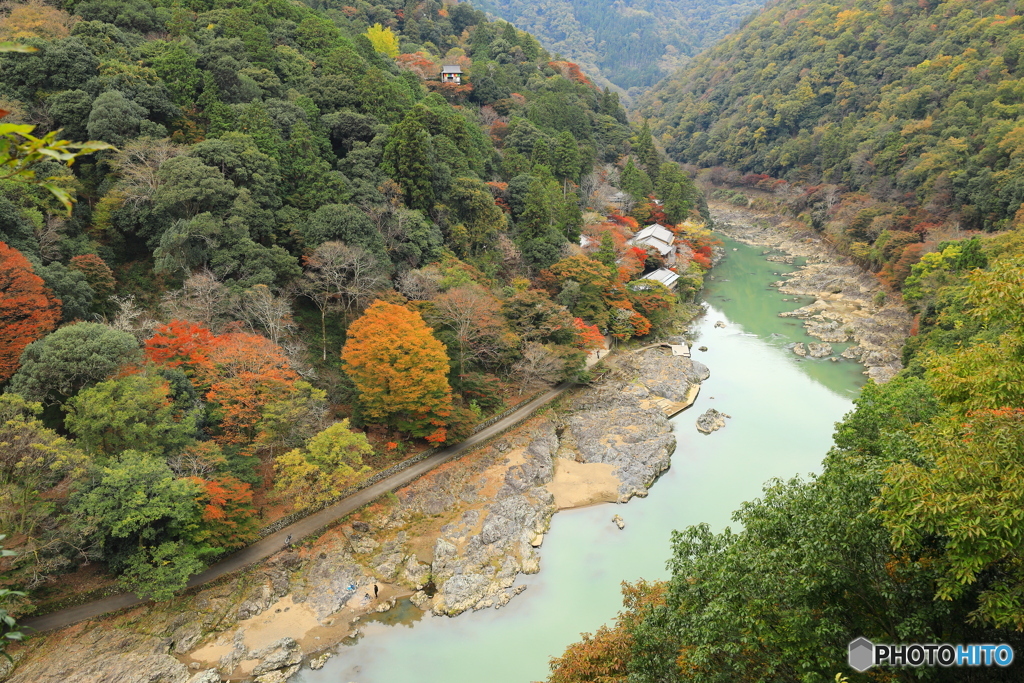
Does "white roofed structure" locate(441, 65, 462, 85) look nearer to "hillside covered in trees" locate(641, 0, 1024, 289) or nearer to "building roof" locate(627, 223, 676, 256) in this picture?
"building roof" locate(627, 223, 676, 256)

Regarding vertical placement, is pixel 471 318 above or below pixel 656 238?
below

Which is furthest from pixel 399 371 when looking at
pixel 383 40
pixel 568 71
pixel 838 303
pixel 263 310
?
pixel 568 71

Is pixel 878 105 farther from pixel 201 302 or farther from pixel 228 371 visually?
pixel 228 371

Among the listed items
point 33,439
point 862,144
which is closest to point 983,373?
point 33,439

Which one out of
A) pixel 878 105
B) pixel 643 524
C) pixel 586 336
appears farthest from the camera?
pixel 878 105

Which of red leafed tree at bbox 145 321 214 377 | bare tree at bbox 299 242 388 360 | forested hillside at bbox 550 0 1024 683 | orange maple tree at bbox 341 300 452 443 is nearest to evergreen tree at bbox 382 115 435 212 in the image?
bare tree at bbox 299 242 388 360
